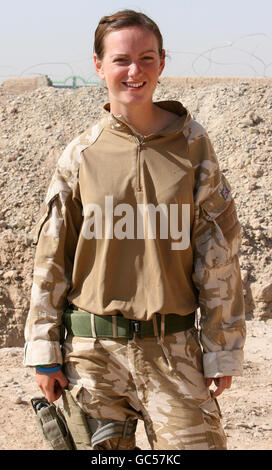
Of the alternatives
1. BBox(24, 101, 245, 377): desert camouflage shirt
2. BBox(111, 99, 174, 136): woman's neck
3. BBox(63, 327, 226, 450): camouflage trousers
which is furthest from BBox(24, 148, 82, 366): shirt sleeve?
BBox(111, 99, 174, 136): woman's neck

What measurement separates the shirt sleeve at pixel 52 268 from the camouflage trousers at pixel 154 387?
4.8 inches

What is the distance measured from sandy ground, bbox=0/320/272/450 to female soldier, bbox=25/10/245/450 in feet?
4.90

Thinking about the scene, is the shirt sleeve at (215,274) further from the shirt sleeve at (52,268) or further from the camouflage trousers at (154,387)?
the shirt sleeve at (52,268)

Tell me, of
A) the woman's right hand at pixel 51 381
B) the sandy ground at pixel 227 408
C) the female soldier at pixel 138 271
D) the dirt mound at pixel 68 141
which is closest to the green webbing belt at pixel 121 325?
the female soldier at pixel 138 271

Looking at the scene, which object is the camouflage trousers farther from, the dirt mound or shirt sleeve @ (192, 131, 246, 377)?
the dirt mound

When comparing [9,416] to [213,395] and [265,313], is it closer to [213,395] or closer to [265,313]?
[213,395]

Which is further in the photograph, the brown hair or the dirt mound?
the dirt mound

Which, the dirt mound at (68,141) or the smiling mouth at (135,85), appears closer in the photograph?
the smiling mouth at (135,85)

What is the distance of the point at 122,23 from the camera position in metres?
2.17

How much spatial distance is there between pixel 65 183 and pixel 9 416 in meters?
2.16

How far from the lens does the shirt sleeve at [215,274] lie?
7.22 ft

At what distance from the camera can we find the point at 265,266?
24.8 ft

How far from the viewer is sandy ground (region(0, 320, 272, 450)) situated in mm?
3639

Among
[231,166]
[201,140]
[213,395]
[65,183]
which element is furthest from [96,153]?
[231,166]
